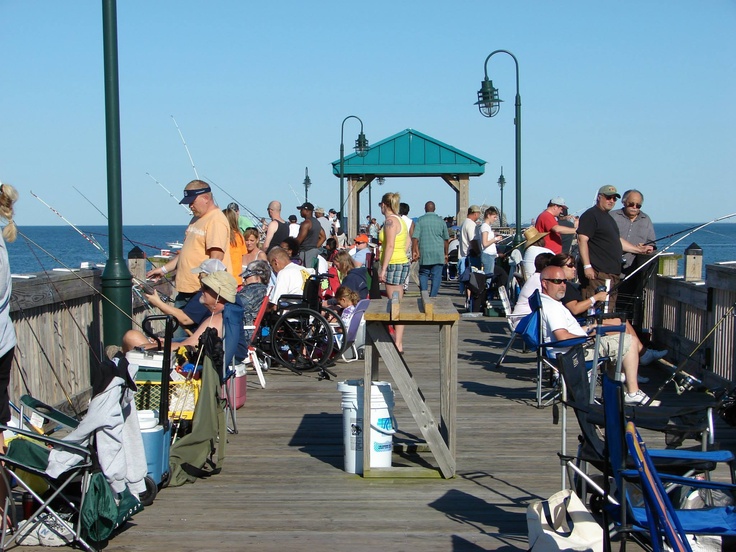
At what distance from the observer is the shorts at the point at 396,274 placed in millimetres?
9945

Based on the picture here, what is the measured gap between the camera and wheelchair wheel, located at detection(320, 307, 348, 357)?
9.19 metres

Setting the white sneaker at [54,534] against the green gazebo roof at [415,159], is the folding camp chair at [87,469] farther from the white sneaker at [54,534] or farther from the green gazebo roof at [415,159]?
the green gazebo roof at [415,159]

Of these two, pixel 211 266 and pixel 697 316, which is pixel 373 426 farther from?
pixel 697 316

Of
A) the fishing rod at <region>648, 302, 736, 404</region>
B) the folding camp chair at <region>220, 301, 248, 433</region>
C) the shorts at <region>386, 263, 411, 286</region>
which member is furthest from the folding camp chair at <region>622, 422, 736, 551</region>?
the shorts at <region>386, 263, 411, 286</region>

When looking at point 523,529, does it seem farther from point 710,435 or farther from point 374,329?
point 374,329

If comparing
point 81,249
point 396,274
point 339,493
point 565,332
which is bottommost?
point 81,249

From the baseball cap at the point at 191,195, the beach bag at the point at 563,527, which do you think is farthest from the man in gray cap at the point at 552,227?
the beach bag at the point at 563,527

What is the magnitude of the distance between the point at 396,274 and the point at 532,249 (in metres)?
2.23

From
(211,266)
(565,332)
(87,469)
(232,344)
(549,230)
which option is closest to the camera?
(87,469)

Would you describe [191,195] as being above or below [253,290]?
above

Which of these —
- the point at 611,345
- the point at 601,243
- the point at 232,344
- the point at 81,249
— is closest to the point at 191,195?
the point at 232,344

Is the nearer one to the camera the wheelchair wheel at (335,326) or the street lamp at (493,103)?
the wheelchair wheel at (335,326)

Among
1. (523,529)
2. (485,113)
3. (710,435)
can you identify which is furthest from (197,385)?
(485,113)

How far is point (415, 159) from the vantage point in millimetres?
23406
